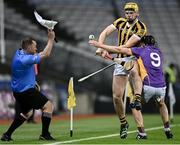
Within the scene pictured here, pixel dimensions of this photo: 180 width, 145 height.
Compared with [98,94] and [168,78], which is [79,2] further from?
[168,78]

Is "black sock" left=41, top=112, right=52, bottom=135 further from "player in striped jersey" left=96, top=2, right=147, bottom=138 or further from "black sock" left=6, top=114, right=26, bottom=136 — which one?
"player in striped jersey" left=96, top=2, right=147, bottom=138

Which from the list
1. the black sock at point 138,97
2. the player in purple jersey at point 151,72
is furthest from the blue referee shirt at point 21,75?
the black sock at point 138,97

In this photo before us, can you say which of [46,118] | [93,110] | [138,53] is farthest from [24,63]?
[93,110]

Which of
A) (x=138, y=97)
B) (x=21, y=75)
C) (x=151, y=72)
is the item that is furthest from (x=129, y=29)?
(x=21, y=75)

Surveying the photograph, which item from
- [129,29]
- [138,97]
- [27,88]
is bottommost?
[138,97]

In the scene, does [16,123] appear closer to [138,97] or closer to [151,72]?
[138,97]

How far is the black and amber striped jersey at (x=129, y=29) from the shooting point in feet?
39.8

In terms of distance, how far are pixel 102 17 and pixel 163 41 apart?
11.9 feet

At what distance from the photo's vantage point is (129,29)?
1215cm

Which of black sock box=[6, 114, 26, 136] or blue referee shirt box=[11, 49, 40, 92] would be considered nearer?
blue referee shirt box=[11, 49, 40, 92]

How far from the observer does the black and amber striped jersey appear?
12.1 metres

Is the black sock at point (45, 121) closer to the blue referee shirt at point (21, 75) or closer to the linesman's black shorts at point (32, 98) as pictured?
the linesman's black shorts at point (32, 98)

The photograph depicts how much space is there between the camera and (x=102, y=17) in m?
37.1

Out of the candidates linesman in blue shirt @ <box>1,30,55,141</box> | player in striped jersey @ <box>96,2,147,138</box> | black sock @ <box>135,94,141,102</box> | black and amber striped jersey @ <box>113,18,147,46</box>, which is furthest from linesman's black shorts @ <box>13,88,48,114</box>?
black and amber striped jersey @ <box>113,18,147,46</box>
